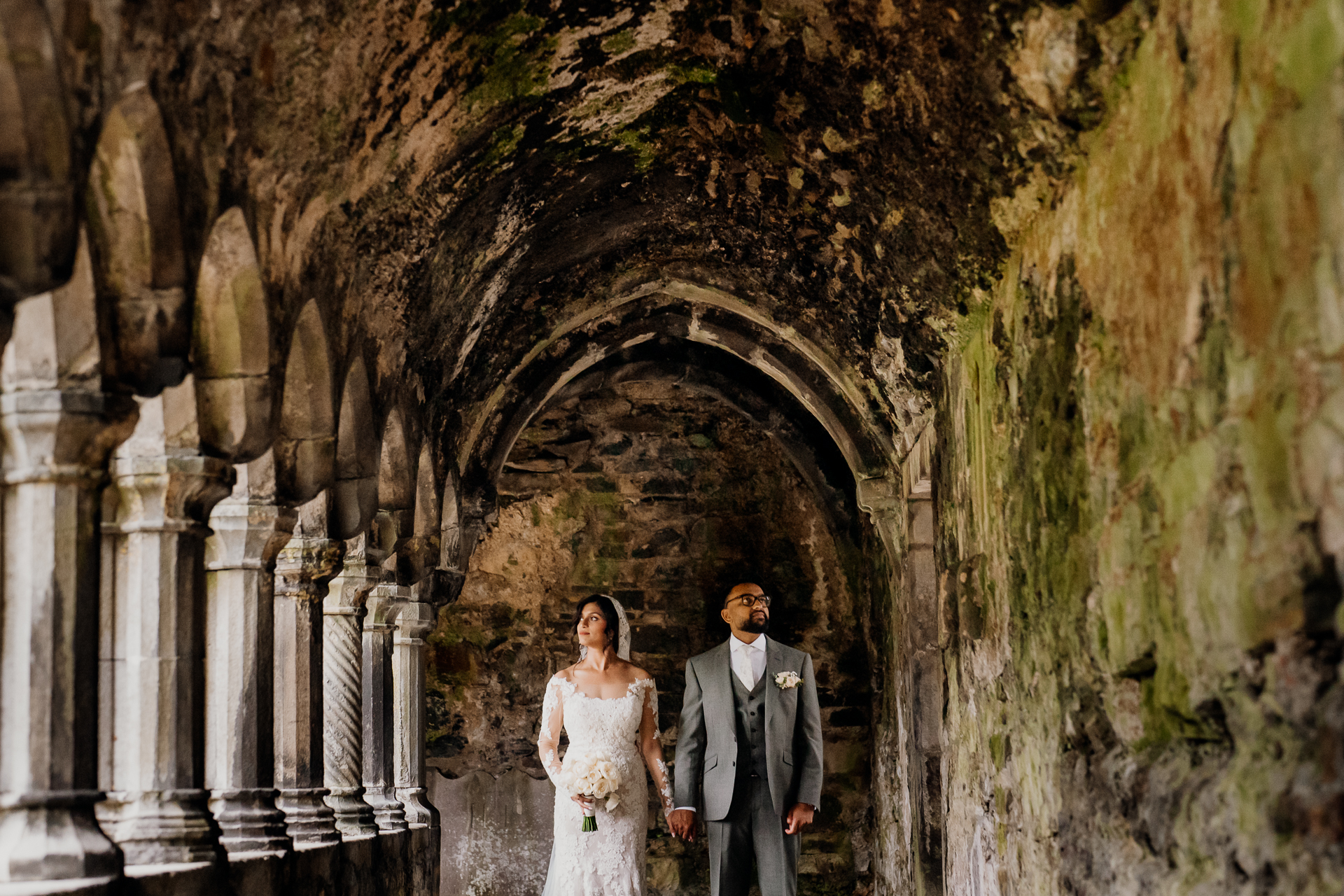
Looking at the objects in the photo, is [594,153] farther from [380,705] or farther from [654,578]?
[654,578]

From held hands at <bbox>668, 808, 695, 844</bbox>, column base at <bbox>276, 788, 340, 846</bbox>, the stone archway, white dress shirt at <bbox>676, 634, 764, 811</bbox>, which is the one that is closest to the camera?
column base at <bbox>276, 788, 340, 846</bbox>

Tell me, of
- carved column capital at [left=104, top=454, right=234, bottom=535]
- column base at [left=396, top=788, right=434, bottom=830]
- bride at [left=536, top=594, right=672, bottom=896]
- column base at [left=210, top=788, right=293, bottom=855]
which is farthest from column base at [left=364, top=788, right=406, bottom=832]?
carved column capital at [left=104, top=454, right=234, bottom=535]

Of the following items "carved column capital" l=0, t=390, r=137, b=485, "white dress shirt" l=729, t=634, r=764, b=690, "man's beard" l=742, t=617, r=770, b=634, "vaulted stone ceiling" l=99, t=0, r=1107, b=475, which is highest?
"vaulted stone ceiling" l=99, t=0, r=1107, b=475

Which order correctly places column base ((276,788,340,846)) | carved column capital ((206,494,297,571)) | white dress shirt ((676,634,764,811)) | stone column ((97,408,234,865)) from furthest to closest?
white dress shirt ((676,634,764,811)) < column base ((276,788,340,846)) < carved column capital ((206,494,297,571)) < stone column ((97,408,234,865))

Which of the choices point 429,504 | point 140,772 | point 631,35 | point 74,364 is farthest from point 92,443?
point 429,504

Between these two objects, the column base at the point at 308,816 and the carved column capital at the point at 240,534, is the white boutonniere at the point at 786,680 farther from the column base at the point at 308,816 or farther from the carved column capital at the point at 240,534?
the carved column capital at the point at 240,534

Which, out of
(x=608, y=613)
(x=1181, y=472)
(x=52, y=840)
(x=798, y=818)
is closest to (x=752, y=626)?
(x=608, y=613)

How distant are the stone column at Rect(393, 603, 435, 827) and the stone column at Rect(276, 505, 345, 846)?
5.79ft

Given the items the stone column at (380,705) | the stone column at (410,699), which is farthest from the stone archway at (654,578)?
the stone column at (380,705)

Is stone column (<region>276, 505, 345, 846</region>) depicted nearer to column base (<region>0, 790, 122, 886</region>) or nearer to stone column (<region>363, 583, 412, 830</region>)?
stone column (<region>363, 583, 412, 830</region>)

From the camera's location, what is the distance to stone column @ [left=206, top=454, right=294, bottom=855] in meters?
4.09

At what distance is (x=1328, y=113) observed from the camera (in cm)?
201

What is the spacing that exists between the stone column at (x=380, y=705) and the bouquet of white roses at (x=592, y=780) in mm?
991

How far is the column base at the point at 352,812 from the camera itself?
5.36 metres
